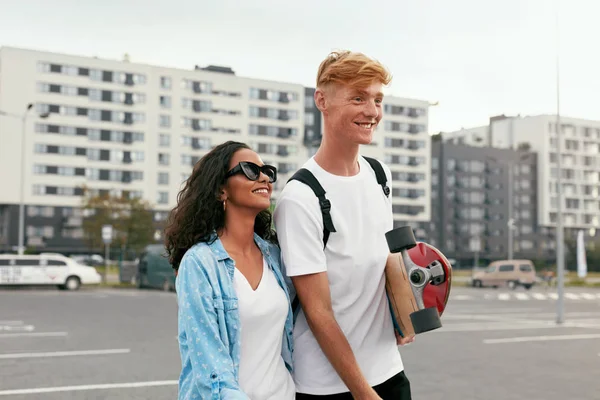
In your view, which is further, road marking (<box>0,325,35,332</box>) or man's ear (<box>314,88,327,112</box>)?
road marking (<box>0,325,35,332</box>)

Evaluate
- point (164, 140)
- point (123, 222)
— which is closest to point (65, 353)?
point (123, 222)

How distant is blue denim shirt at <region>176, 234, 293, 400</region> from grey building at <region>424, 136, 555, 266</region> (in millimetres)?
102759

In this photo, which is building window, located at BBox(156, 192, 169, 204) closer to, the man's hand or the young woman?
the young woman

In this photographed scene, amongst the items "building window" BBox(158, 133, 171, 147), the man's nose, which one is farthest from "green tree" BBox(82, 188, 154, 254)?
the man's nose

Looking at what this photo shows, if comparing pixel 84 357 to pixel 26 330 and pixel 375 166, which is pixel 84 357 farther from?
pixel 375 166

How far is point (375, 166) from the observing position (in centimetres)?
293

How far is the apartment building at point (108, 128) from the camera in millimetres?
75312

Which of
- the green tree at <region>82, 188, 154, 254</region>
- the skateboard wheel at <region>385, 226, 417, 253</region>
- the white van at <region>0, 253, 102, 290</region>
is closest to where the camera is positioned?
the skateboard wheel at <region>385, 226, 417, 253</region>

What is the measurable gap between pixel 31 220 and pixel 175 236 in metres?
77.9

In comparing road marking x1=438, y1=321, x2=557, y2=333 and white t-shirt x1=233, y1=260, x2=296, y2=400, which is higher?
white t-shirt x1=233, y1=260, x2=296, y2=400

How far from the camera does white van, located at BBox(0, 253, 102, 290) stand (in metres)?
35.1

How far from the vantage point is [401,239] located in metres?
2.57

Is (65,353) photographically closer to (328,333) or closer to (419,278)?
(328,333)

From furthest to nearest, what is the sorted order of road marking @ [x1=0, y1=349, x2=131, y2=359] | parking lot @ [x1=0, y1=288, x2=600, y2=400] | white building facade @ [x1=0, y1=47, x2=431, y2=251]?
white building facade @ [x1=0, y1=47, x2=431, y2=251]
road marking @ [x1=0, y1=349, x2=131, y2=359]
parking lot @ [x1=0, y1=288, x2=600, y2=400]
